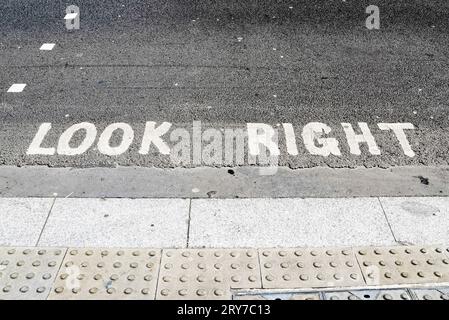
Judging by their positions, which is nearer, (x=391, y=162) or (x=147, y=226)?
(x=147, y=226)

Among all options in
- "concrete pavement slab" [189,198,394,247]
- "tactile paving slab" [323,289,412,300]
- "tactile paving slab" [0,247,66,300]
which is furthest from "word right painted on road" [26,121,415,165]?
"tactile paving slab" [323,289,412,300]

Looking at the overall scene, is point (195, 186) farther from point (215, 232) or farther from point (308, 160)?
point (308, 160)

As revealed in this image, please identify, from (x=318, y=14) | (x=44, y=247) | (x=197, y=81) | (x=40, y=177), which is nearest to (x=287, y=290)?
(x=44, y=247)

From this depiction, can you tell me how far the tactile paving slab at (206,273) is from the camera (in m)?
3.70

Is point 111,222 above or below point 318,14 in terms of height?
above

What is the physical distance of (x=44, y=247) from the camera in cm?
411

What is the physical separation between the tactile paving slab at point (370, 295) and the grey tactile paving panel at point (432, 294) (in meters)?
0.06

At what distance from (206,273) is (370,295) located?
1.17 m

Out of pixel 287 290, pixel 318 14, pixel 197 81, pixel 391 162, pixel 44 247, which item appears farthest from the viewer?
pixel 318 14

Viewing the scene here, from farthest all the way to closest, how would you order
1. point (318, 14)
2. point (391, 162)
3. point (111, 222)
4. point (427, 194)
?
point (318, 14) < point (391, 162) < point (427, 194) < point (111, 222)

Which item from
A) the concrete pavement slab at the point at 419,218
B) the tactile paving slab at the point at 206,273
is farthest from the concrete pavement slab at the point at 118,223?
the concrete pavement slab at the point at 419,218

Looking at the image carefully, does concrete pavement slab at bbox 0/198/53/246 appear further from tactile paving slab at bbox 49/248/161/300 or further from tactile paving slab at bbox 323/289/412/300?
tactile paving slab at bbox 323/289/412/300

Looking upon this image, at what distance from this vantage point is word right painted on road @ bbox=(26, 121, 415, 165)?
210 inches

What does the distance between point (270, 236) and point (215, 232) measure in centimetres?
45
